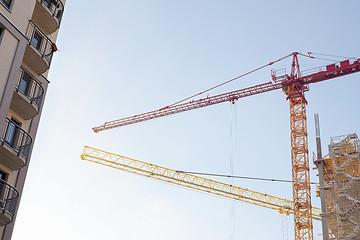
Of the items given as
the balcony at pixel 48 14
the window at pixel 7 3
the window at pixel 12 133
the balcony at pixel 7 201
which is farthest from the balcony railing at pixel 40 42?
the balcony at pixel 7 201

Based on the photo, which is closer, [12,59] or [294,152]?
[12,59]

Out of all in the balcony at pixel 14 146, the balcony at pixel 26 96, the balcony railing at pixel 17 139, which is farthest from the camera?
the balcony at pixel 26 96

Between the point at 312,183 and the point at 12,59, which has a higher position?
the point at 312,183

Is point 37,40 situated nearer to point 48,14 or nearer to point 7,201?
point 48,14

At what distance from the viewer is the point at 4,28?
24.3 metres

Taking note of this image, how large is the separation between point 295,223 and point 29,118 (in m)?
44.0

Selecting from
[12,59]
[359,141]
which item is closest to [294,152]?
[359,141]

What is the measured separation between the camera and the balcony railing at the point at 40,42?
2683cm

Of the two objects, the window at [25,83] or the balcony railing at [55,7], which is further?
the balcony railing at [55,7]

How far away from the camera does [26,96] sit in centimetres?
2567

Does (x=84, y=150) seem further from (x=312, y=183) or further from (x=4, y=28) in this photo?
(x=4, y=28)

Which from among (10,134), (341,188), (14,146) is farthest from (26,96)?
(341,188)

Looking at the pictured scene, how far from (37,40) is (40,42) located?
0.21m

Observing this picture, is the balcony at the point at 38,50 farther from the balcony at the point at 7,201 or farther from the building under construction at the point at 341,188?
the building under construction at the point at 341,188
